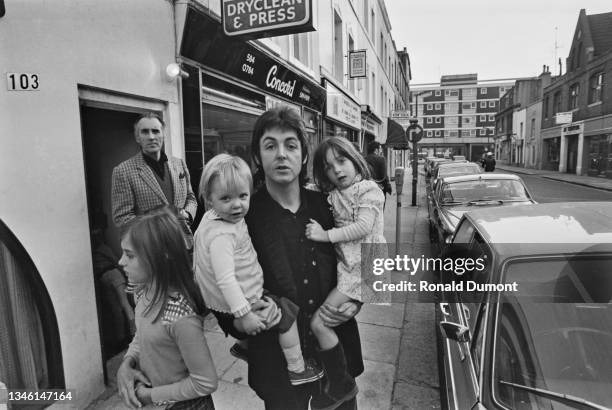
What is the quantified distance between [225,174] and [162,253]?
419mm

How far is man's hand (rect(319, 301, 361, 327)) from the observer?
180cm

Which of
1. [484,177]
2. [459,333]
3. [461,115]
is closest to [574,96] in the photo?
[484,177]

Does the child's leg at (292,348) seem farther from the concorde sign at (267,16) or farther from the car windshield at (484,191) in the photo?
the car windshield at (484,191)

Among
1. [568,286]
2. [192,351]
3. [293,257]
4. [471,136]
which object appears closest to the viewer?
[192,351]

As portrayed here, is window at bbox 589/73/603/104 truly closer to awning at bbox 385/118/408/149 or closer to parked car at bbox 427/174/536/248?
awning at bbox 385/118/408/149

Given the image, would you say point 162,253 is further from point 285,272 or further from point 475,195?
point 475,195

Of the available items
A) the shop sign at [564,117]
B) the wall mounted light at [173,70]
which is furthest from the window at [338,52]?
the shop sign at [564,117]

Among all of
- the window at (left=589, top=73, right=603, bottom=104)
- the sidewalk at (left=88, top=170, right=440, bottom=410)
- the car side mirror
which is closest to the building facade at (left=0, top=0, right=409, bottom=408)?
the sidewalk at (left=88, top=170, right=440, bottom=410)

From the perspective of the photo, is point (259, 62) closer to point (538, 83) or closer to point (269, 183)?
point (269, 183)

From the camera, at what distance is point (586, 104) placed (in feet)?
86.9

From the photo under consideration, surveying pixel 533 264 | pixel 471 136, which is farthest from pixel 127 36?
pixel 471 136

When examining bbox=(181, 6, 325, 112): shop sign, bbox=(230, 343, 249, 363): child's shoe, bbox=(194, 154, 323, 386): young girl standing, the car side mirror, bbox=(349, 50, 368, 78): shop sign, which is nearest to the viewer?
bbox=(194, 154, 323, 386): young girl standing

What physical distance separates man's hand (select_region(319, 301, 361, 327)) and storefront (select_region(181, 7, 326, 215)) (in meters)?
2.15

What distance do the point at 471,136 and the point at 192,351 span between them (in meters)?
88.2
